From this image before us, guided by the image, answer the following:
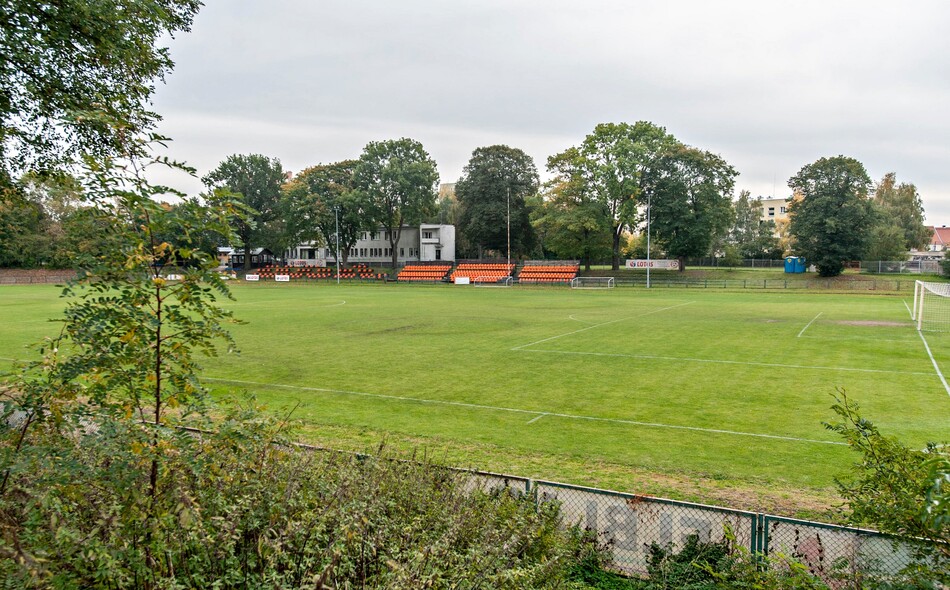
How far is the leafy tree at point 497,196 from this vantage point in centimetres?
8700

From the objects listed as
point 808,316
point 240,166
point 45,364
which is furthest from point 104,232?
point 240,166

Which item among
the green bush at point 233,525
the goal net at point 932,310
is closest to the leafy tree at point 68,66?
the green bush at point 233,525

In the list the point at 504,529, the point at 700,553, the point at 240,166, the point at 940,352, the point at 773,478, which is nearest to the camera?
the point at 504,529

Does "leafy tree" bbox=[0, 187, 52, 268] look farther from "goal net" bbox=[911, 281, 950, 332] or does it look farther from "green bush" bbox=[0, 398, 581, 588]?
"goal net" bbox=[911, 281, 950, 332]

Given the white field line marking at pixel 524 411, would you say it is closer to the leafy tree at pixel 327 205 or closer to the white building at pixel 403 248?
the leafy tree at pixel 327 205

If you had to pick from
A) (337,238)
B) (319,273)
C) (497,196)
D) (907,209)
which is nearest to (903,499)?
(337,238)

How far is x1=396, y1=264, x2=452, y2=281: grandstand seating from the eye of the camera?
8088 centimetres

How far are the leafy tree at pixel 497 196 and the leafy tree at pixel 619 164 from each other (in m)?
11.9

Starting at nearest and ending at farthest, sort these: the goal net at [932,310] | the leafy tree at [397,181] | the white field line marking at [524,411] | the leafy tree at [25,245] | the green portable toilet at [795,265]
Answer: the white field line marking at [524,411], the goal net at [932,310], the green portable toilet at [795,265], the leafy tree at [25,245], the leafy tree at [397,181]

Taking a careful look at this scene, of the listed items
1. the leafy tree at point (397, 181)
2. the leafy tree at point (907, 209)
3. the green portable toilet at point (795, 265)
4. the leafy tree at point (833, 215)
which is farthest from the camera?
the leafy tree at point (907, 209)

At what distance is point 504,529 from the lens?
634 centimetres

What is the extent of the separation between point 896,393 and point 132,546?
59.0ft

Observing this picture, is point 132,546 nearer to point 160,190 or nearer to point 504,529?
point 160,190

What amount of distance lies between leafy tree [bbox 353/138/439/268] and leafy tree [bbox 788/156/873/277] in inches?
1827
